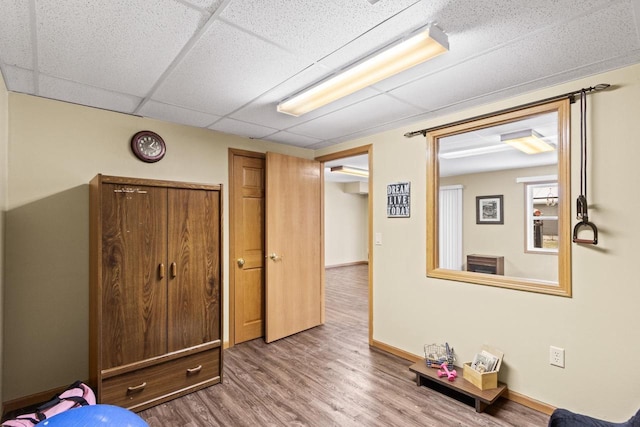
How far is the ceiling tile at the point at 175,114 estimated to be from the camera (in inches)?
103

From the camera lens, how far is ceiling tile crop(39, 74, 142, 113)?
2170 millimetres

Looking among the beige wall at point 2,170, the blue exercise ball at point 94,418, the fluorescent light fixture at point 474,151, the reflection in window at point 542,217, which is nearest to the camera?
the blue exercise ball at point 94,418

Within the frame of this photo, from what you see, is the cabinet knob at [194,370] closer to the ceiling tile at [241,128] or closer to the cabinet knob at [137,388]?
the cabinet knob at [137,388]

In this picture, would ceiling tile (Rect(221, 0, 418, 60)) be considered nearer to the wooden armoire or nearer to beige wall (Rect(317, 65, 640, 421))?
the wooden armoire

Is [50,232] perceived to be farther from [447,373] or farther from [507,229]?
[507,229]

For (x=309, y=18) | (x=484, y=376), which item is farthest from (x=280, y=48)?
(x=484, y=376)

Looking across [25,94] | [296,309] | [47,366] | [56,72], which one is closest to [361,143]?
[296,309]

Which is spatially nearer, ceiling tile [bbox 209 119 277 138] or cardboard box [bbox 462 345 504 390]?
cardboard box [bbox 462 345 504 390]

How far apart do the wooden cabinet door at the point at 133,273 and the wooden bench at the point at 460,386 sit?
2.09m

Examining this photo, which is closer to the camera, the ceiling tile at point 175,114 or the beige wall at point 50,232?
the beige wall at point 50,232

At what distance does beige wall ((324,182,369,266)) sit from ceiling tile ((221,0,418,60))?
694 cm

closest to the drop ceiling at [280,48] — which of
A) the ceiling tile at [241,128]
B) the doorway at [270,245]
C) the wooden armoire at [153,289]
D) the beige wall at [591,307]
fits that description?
the beige wall at [591,307]

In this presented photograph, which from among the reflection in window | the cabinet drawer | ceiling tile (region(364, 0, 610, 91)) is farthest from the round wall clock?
the reflection in window

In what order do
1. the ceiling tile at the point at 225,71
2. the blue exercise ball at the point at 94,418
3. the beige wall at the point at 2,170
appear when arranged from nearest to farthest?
1. the blue exercise ball at the point at 94,418
2. the ceiling tile at the point at 225,71
3. the beige wall at the point at 2,170
